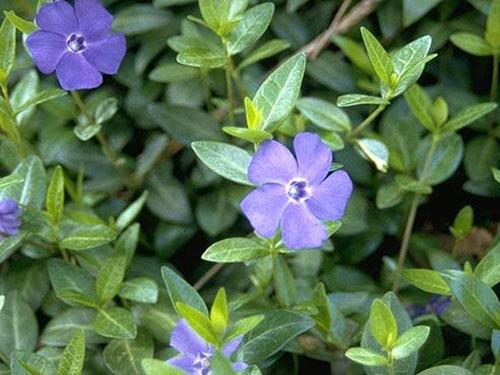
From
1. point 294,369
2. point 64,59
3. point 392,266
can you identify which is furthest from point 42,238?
point 392,266

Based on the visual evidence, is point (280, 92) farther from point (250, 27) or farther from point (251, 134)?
point (250, 27)

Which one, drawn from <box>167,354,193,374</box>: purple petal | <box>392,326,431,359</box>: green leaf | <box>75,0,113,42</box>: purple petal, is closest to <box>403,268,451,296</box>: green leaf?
<box>392,326,431,359</box>: green leaf

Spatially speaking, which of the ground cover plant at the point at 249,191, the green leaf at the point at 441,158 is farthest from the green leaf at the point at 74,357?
the green leaf at the point at 441,158

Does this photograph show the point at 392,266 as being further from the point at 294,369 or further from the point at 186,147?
the point at 186,147

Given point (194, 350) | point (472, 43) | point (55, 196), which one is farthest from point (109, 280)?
point (472, 43)

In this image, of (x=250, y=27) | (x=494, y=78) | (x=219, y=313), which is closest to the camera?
(x=219, y=313)

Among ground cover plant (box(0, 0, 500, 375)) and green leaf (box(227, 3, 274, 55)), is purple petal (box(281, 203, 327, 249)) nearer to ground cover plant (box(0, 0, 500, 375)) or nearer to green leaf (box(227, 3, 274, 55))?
ground cover plant (box(0, 0, 500, 375))
